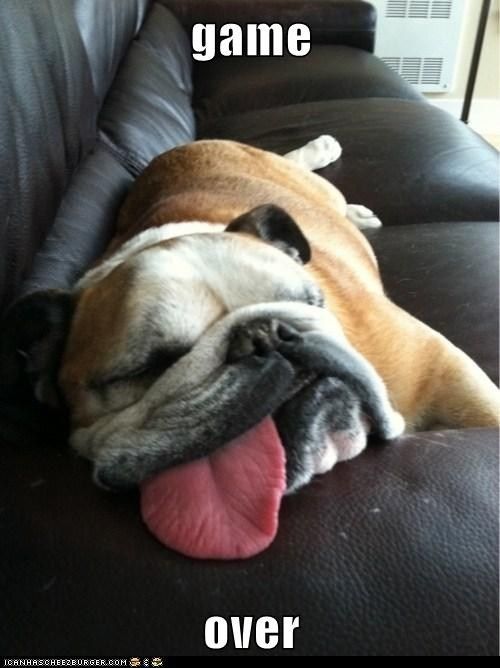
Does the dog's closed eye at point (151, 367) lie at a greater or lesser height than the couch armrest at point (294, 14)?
greater

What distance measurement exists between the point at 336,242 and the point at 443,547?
1.00m

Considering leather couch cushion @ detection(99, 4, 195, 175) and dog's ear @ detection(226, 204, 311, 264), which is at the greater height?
dog's ear @ detection(226, 204, 311, 264)

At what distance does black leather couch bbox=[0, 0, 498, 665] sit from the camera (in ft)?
2.10

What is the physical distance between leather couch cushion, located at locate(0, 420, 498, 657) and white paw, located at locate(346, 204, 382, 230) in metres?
1.26

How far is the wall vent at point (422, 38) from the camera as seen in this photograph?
4398 millimetres

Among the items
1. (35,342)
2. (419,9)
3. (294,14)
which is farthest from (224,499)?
(419,9)

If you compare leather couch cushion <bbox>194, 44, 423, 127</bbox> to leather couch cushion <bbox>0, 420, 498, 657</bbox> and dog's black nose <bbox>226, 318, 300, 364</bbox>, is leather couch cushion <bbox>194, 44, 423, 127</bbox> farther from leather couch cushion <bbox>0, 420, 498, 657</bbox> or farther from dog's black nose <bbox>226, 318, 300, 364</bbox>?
leather couch cushion <bbox>0, 420, 498, 657</bbox>

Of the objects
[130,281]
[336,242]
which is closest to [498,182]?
[336,242]

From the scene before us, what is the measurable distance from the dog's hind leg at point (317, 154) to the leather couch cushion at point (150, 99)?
1.25ft

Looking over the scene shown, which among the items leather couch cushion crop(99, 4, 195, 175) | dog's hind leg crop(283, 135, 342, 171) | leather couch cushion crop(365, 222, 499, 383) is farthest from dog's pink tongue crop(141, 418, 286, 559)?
dog's hind leg crop(283, 135, 342, 171)

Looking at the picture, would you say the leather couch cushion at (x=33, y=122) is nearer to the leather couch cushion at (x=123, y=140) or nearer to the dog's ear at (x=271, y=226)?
the leather couch cushion at (x=123, y=140)

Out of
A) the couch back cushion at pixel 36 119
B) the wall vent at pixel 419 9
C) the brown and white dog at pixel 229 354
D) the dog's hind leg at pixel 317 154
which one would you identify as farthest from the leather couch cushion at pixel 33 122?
the wall vent at pixel 419 9

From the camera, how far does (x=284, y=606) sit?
0.65 metres

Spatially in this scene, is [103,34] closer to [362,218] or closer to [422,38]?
[362,218]
